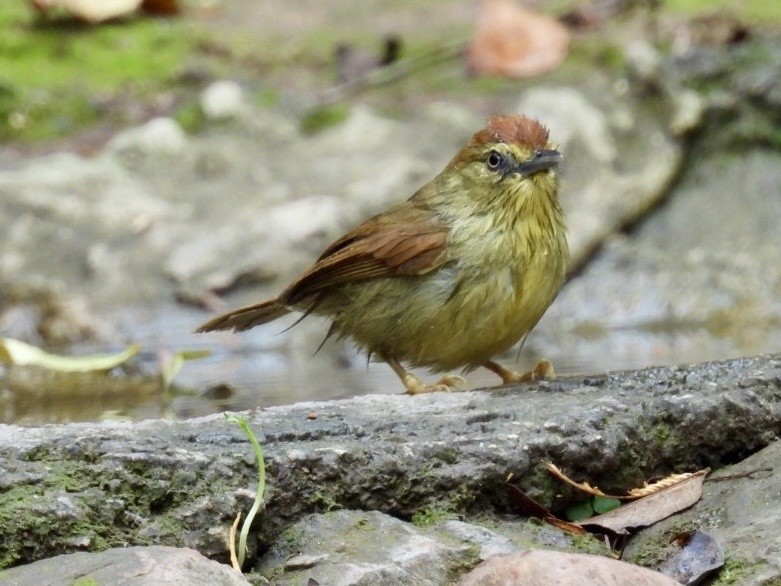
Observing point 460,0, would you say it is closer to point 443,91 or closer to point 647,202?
point 443,91

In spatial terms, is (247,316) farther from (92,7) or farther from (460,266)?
(92,7)

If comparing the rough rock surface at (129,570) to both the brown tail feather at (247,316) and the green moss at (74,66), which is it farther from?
the green moss at (74,66)

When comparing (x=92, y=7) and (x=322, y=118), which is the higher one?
(x=92, y=7)

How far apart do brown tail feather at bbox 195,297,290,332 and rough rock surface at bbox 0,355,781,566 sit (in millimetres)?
1237

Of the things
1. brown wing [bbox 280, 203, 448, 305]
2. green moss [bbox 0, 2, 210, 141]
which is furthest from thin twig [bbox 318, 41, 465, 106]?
brown wing [bbox 280, 203, 448, 305]

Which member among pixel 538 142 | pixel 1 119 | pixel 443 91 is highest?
pixel 538 142

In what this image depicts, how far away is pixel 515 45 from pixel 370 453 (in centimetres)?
666

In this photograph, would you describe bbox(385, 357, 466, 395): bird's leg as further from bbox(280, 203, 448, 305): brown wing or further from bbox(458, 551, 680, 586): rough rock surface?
bbox(458, 551, 680, 586): rough rock surface

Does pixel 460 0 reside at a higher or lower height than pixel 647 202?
higher

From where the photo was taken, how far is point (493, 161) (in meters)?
4.42

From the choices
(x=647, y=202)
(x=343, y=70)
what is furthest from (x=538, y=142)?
(x=343, y=70)

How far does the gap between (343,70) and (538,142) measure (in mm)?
5083

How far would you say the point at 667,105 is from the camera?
8688 mm

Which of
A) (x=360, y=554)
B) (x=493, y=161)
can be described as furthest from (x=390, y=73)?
(x=360, y=554)
